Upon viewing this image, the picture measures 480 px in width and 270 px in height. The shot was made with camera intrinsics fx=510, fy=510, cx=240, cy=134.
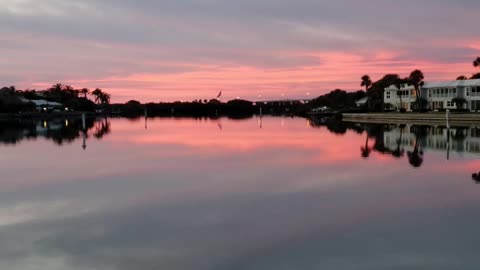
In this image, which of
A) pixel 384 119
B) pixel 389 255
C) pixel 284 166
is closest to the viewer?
pixel 389 255

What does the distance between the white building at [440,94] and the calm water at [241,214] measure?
5159 centimetres

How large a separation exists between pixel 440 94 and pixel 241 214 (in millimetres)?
70533

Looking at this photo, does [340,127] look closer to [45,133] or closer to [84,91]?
[45,133]

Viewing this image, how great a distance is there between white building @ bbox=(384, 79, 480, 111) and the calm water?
51588 millimetres

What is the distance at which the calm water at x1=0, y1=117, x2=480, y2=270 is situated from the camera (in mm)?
8578

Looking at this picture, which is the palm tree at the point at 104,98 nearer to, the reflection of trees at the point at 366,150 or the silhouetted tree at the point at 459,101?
the silhouetted tree at the point at 459,101

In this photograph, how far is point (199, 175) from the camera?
60.6 feet

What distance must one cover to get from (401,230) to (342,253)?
208 centimetres

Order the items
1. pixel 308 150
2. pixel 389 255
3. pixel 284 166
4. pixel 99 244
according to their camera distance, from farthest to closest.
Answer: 1. pixel 308 150
2. pixel 284 166
3. pixel 99 244
4. pixel 389 255

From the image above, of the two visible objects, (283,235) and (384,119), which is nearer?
(283,235)

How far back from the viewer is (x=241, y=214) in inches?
466

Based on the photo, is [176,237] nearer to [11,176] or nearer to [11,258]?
[11,258]

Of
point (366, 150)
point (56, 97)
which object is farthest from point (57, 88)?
point (366, 150)

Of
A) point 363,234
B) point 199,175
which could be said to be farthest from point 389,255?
point 199,175
